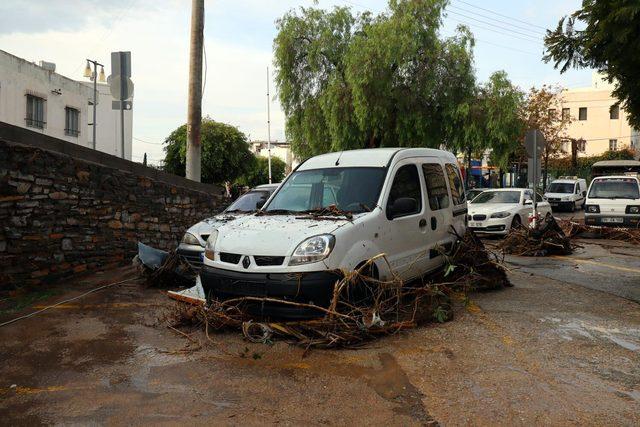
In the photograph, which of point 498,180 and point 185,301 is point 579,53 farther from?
point 498,180

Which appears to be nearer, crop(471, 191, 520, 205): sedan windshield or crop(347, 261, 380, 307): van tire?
crop(347, 261, 380, 307): van tire

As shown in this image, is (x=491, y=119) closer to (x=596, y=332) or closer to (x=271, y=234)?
(x=596, y=332)

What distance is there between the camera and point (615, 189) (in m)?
16.1

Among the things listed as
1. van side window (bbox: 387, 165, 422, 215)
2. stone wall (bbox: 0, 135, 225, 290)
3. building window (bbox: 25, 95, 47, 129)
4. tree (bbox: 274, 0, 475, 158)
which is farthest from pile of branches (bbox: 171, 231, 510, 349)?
building window (bbox: 25, 95, 47, 129)

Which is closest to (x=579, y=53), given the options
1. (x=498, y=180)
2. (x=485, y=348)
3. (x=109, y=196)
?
(x=485, y=348)

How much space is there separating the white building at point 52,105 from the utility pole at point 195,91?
18875 millimetres

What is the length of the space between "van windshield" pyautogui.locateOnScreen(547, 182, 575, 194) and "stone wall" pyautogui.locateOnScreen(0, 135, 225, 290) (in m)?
24.5

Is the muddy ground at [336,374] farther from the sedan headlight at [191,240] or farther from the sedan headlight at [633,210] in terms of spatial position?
the sedan headlight at [633,210]

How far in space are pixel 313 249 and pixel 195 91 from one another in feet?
25.9

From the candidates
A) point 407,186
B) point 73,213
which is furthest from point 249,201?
point 407,186

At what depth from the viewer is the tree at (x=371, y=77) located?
2092cm

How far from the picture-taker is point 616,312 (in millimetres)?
6398

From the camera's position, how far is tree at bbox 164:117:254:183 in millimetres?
37312

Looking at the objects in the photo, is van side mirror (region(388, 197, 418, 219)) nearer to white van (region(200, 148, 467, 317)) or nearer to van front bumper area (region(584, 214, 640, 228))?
white van (region(200, 148, 467, 317))
